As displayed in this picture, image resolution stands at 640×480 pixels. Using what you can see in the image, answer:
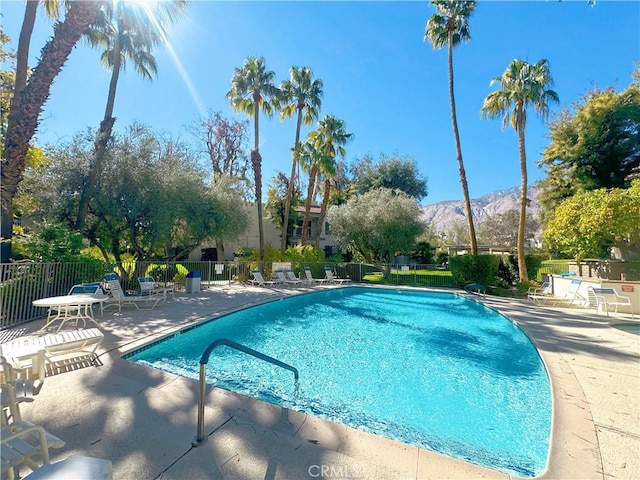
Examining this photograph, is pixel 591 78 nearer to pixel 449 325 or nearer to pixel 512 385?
pixel 449 325

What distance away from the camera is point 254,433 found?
2.93 m

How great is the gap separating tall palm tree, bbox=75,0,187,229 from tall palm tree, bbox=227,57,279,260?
19.6 ft

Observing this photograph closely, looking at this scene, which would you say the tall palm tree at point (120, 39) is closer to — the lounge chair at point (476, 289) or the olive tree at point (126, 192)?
the olive tree at point (126, 192)

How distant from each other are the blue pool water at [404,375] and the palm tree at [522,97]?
449 inches

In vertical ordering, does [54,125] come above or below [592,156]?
below

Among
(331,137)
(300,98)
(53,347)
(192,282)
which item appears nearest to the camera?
(53,347)

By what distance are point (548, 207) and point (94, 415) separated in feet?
99.6

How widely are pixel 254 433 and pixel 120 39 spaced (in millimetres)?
17354

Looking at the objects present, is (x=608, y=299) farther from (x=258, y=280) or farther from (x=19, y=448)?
(x=258, y=280)

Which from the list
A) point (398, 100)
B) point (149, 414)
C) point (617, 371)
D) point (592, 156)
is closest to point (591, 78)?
point (592, 156)

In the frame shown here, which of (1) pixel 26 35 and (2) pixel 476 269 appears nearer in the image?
(1) pixel 26 35

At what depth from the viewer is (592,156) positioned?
2005 centimetres

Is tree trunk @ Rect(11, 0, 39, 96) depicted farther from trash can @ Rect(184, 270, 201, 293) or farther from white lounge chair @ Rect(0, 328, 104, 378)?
white lounge chair @ Rect(0, 328, 104, 378)

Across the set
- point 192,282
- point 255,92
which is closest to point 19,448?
point 192,282
